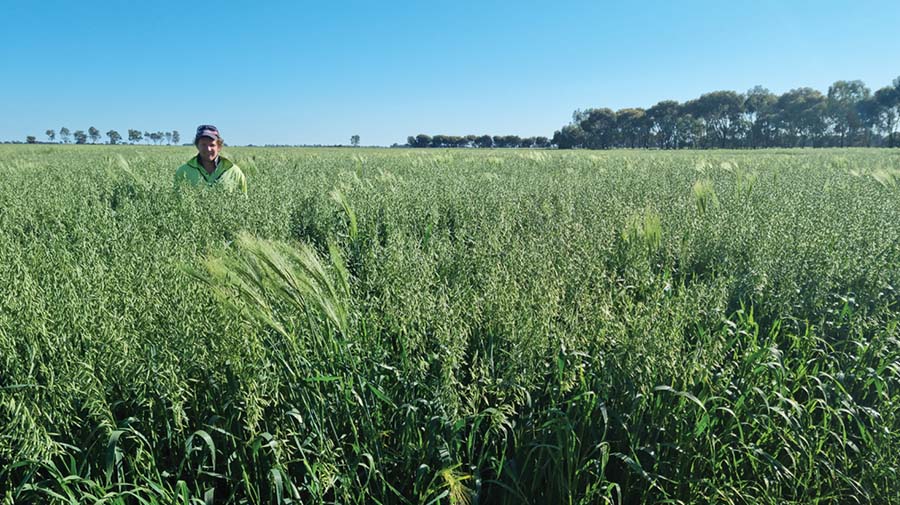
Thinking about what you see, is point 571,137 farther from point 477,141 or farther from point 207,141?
point 207,141

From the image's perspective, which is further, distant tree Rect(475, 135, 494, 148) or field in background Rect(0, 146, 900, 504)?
distant tree Rect(475, 135, 494, 148)

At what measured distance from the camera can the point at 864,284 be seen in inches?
99.0

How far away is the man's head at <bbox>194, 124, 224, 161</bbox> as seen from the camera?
230 inches

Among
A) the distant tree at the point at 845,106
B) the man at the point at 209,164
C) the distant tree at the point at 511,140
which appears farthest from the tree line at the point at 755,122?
the man at the point at 209,164

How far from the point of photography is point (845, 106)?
2899 inches

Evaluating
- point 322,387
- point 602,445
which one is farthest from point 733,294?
point 322,387

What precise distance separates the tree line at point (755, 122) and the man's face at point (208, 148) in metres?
87.8

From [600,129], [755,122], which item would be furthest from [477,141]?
[755,122]

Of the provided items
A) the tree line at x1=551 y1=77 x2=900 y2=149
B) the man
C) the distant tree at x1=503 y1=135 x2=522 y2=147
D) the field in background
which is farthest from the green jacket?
the distant tree at x1=503 y1=135 x2=522 y2=147

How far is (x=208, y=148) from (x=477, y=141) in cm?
10290

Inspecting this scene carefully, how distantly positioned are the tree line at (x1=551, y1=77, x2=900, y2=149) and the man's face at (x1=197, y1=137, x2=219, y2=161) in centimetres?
8781

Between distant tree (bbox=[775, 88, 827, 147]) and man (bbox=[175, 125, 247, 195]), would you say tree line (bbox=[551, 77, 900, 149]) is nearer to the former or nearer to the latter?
distant tree (bbox=[775, 88, 827, 147])

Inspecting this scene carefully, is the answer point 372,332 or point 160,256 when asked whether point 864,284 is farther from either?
point 160,256

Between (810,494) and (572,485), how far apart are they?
80cm
